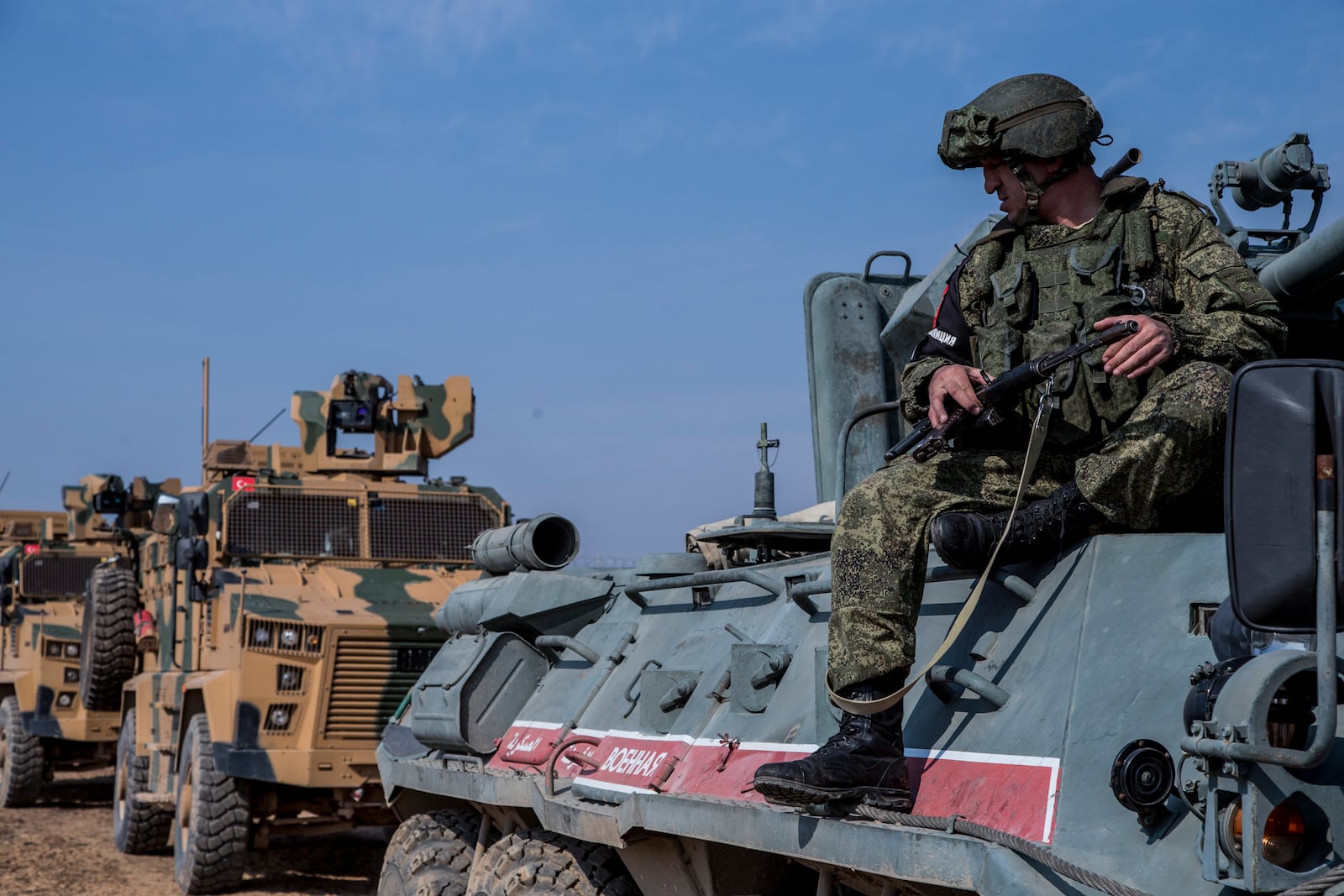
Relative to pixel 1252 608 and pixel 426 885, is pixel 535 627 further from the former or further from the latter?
pixel 1252 608

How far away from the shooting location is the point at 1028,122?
3750mm

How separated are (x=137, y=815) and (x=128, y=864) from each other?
0.40 metres

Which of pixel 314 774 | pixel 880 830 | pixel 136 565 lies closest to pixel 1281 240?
pixel 880 830

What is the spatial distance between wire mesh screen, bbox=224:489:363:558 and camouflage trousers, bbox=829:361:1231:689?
8.29 m

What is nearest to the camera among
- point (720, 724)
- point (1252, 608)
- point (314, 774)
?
point (1252, 608)

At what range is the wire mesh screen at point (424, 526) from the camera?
11875 millimetres

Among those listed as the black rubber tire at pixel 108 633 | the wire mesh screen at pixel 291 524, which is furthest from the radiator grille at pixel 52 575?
the wire mesh screen at pixel 291 524

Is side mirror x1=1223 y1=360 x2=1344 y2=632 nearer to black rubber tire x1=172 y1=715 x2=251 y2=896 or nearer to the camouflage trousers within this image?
the camouflage trousers

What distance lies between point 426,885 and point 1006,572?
3.38 metres

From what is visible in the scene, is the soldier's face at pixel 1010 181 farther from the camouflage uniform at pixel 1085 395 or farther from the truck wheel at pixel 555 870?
the truck wheel at pixel 555 870

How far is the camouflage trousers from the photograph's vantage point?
10.9 feet

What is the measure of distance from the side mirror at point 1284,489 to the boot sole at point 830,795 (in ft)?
3.88

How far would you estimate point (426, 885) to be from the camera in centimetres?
626

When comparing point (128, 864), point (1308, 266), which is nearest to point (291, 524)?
point (128, 864)
